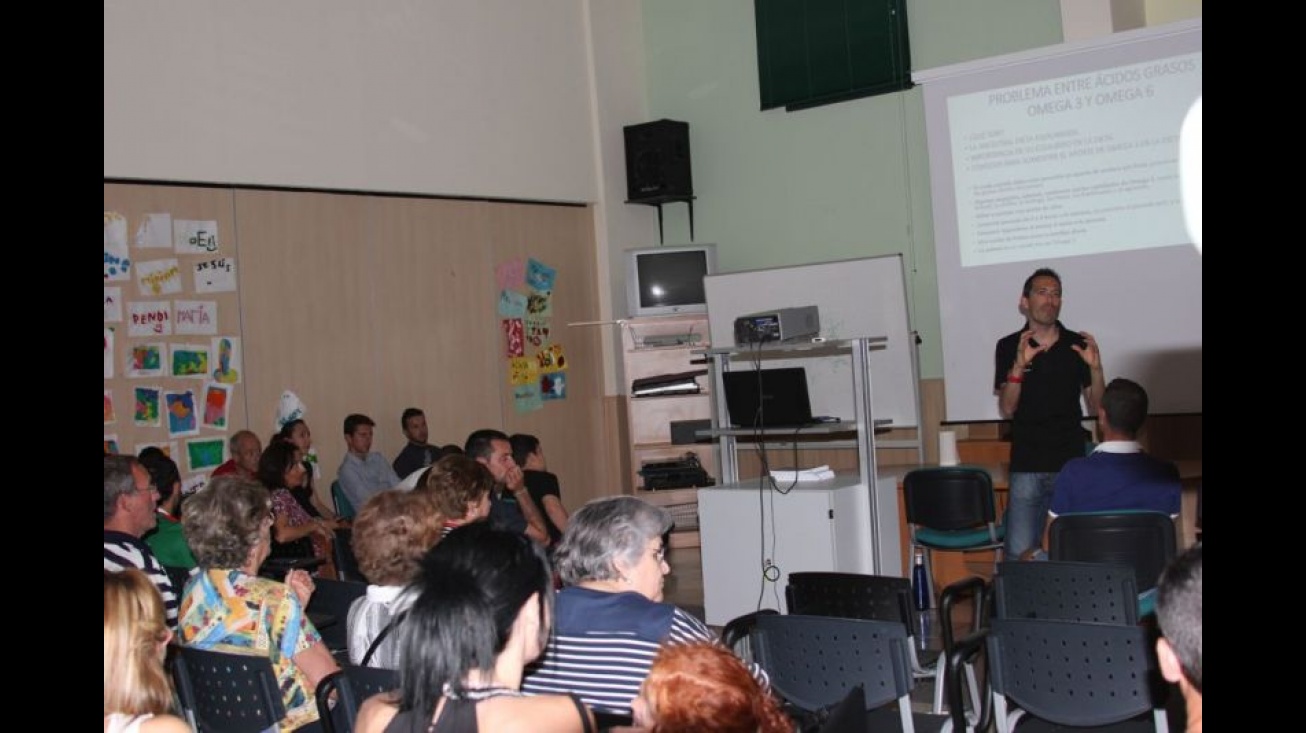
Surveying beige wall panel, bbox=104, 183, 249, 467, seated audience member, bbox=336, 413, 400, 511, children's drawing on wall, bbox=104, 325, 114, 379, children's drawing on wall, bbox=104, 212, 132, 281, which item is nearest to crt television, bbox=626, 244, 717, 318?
seated audience member, bbox=336, 413, 400, 511

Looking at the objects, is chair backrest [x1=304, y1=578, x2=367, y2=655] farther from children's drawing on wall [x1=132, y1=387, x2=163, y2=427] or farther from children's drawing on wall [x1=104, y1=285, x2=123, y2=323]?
children's drawing on wall [x1=104, y1=285, x2=123, y2=323]

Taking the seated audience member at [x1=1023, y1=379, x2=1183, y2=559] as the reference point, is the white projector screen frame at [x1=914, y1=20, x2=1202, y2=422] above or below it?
above

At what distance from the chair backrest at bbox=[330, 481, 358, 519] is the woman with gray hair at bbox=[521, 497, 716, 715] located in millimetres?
4839

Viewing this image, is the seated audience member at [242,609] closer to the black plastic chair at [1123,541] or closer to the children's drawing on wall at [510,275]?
the black plastic chair at [1123,541]

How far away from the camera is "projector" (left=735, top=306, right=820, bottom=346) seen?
6.45 metres

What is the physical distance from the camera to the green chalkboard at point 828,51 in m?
9.05

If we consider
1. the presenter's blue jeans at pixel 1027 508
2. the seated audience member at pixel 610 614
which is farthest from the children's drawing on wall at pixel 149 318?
the seated audience member at pixel 610 614

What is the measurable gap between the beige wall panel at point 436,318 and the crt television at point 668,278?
3.61ft

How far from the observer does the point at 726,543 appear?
6.16 m

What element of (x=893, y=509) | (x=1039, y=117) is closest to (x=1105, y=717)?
(x=893, y=509)

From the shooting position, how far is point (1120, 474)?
173 inches

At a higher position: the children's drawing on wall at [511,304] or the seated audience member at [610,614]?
the children's drawing on wall at [511,304]

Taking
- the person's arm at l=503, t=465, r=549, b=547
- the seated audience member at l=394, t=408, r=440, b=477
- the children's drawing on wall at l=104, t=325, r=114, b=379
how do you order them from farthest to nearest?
the seated audience member at l=394, t=408, r=440, b=477
the children's drawing on wall at l=104, t=325, r=114, b=379
the person's arm at l=503, t=465, r=549, b=547
